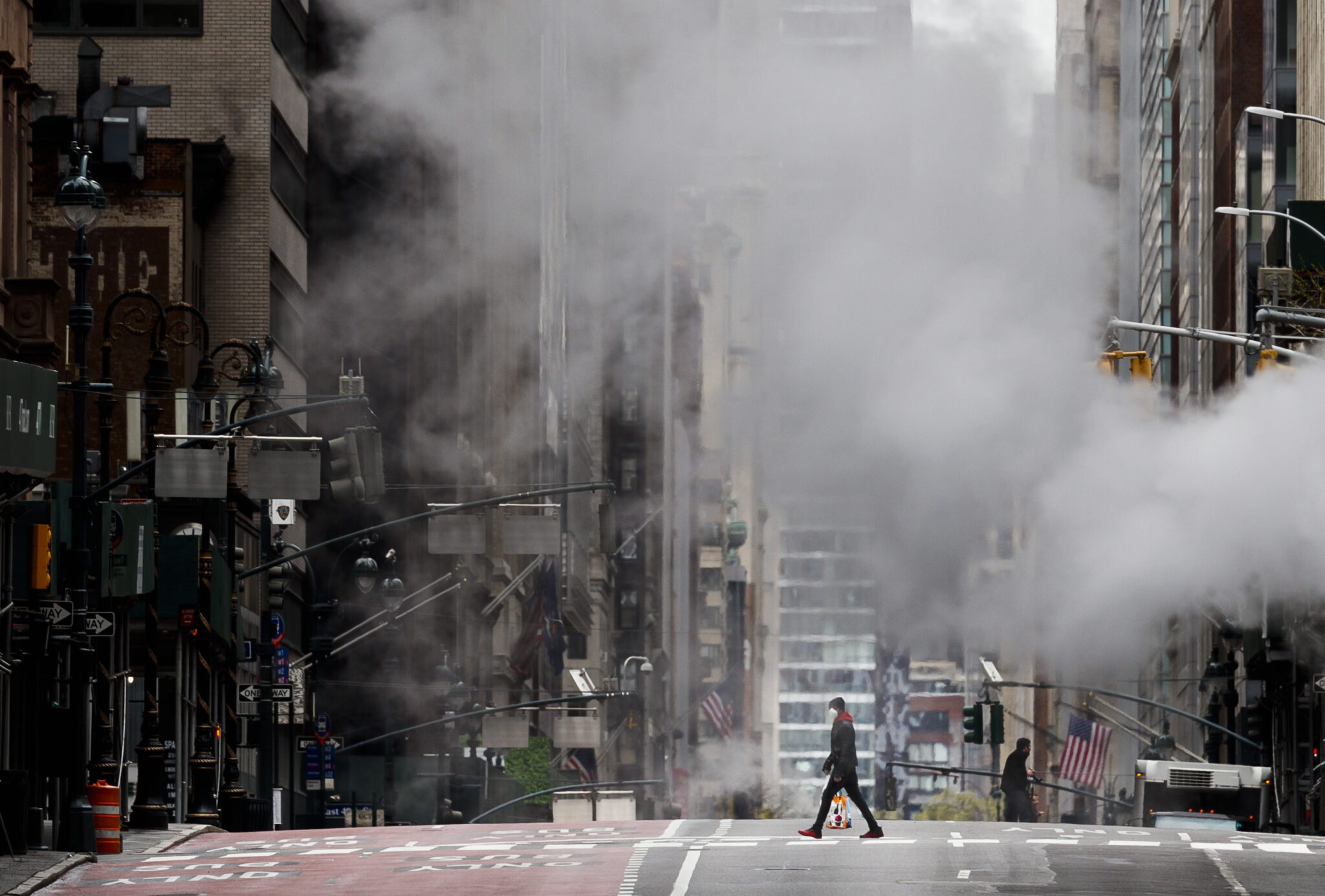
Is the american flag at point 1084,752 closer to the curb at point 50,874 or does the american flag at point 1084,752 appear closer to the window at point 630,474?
the curb at point 50,874

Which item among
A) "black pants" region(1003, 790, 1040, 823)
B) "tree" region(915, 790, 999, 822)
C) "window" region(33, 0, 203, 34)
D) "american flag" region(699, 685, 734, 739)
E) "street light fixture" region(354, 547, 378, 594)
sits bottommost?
"tree" region(915, 790, 999, 822)

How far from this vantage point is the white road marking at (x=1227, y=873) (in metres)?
22.6

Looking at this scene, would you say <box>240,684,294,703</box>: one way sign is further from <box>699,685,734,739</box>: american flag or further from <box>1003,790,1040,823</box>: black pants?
<box>699,685,734,739</box>: american flag

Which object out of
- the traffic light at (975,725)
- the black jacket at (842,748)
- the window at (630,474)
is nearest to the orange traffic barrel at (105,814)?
the black jacket at (842,748)

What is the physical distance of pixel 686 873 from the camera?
23781 millimetres

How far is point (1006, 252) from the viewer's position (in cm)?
6225

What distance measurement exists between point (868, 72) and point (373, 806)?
21.0 meters

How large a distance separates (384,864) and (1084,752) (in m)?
46.6

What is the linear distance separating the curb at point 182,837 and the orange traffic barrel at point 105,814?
0.43m

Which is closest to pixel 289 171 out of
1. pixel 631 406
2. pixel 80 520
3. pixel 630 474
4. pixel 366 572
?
pixel 366 572

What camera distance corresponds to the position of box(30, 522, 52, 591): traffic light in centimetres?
3309

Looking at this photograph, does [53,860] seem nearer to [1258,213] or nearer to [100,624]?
[100,624]

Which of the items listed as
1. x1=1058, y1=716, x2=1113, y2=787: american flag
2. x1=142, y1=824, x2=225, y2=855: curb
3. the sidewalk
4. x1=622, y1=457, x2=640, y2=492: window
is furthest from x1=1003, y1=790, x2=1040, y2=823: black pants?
x1=622, y1=457, x2=640, y2=492: window

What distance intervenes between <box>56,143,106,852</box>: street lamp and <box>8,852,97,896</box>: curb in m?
0.50
